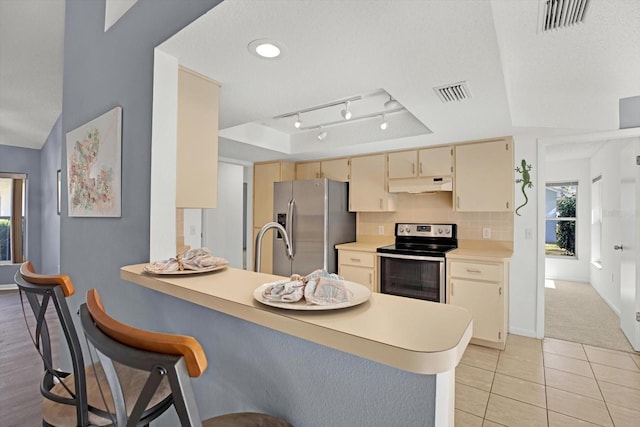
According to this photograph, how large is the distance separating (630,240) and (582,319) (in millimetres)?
1274

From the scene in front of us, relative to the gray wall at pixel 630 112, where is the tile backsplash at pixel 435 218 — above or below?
below

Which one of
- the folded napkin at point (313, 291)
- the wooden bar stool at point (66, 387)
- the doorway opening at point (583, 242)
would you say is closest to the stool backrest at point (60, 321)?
the wooden bar stool at point (66, 387)

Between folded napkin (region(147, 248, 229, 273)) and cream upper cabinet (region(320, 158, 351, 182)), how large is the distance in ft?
9.96

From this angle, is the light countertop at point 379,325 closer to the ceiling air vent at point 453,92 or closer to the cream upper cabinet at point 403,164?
the ceiling air vent at point 453,92

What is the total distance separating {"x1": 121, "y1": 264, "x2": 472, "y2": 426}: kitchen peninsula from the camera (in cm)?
67

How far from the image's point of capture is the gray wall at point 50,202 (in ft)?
15.9

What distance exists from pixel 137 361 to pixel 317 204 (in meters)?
3.49

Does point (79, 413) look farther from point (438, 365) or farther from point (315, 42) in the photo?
point (315, 42)

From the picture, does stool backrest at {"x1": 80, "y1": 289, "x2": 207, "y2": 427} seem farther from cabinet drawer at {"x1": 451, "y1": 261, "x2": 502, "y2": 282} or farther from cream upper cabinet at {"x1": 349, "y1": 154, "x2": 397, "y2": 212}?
cream upper cabinet at {"x1": 349, "y1": 154, "x2": 397, "y2": 212}

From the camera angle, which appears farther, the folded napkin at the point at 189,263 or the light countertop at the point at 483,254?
the light countertop at the point at 483,254

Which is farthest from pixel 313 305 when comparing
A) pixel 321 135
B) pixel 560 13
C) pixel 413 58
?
pixel 321 135

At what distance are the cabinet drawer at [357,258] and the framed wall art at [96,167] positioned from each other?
263 cm

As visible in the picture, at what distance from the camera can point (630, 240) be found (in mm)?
3131

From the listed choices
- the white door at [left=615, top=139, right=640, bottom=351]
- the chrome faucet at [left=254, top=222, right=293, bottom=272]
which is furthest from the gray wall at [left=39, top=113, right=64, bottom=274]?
the white door at [left=615, top=139, right=640, bottom=351]
